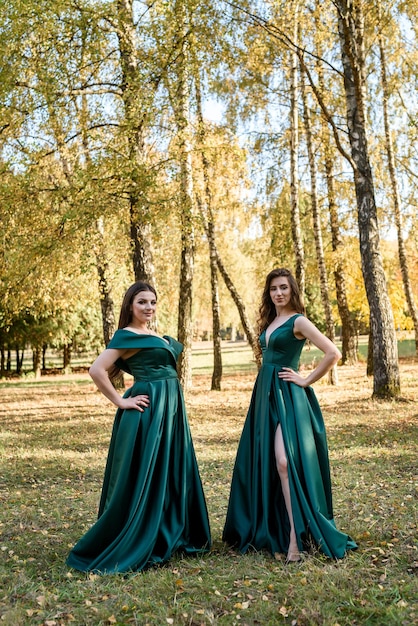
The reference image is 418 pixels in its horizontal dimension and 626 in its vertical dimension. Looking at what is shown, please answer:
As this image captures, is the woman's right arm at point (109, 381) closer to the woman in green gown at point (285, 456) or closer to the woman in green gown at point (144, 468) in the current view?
the woman in green gown at point (144, 468)

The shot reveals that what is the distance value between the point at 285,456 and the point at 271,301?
1.26 m

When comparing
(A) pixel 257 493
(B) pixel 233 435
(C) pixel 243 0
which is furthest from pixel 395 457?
(C) pixel 243 0

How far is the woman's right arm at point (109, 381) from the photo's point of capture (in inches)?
182

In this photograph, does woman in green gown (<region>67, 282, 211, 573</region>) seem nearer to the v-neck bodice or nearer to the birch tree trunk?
the v-neck bodice

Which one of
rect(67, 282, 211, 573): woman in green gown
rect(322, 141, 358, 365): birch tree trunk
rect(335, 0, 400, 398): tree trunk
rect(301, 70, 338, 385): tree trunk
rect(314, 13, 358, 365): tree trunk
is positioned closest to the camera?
rect(67, 282, 211, 573): woman in green gown

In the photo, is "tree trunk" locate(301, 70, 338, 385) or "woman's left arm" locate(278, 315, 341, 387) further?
"tree trunk" locate(301, 70, 338, 385)

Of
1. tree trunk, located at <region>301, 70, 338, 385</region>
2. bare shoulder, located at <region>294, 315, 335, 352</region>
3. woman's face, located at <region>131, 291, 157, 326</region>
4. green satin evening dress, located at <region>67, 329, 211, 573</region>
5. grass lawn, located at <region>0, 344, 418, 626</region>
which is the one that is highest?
tree trunk, located at <region>301, 70, 338, 385</region>

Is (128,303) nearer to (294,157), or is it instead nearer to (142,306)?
(142,306)

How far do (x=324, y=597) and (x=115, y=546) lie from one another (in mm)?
1557

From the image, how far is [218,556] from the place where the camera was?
15.4 ft

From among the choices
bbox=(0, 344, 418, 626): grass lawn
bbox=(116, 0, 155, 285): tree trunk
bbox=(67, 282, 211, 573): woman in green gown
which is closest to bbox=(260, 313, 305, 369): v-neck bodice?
bbox=(67, 282, 211, 573): woman in green gown

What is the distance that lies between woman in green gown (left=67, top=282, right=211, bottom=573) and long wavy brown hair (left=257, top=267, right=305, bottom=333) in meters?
0.75

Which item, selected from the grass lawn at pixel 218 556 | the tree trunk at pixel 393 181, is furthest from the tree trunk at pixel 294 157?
the grass lawn at pixel 218 556

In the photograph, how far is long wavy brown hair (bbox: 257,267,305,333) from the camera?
4906 mm
